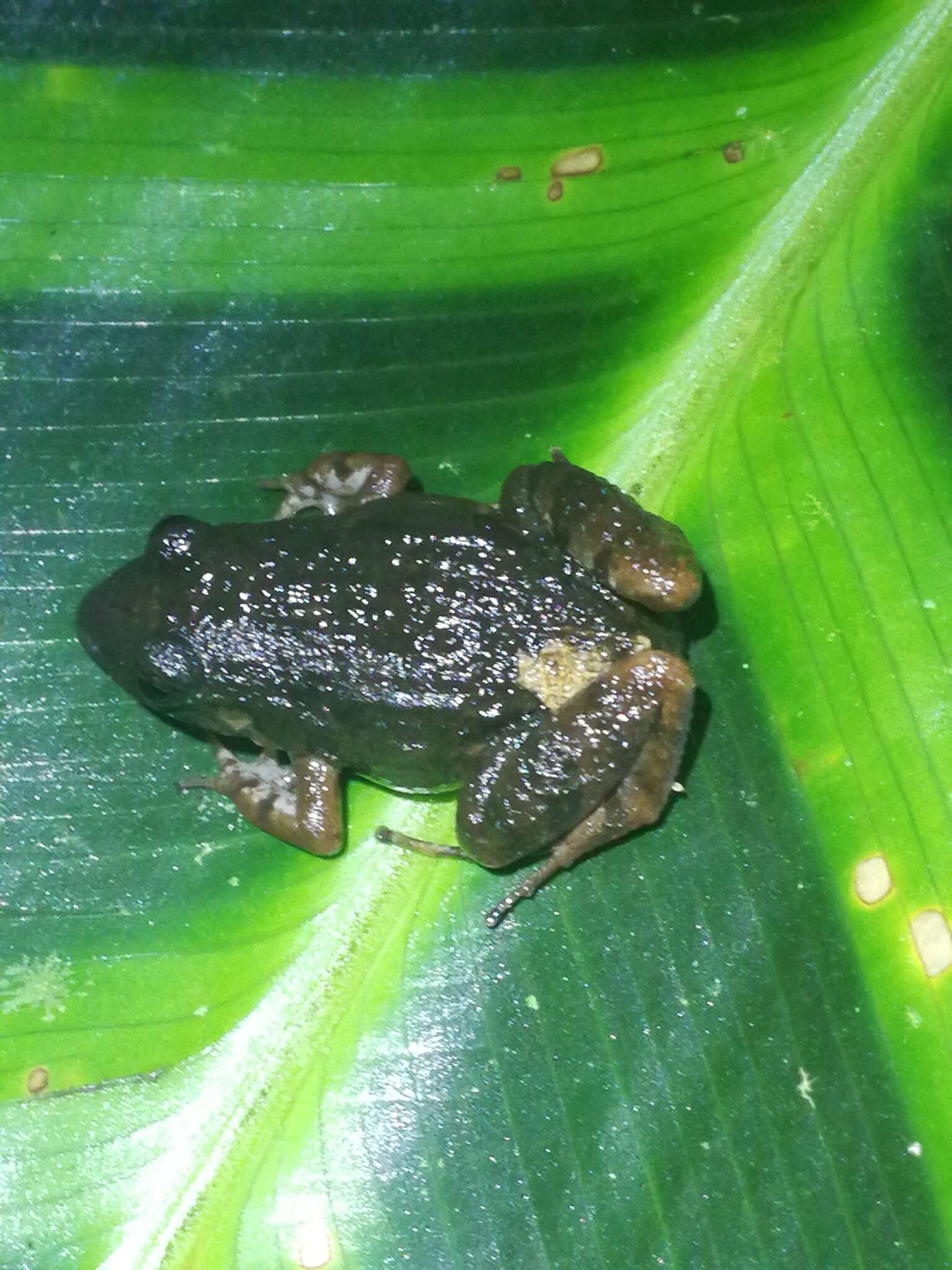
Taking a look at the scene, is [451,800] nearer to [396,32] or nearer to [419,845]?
[419,845]

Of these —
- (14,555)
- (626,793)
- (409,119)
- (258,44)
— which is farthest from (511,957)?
(258,44)

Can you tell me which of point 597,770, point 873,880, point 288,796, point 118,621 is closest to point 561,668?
point 597,770

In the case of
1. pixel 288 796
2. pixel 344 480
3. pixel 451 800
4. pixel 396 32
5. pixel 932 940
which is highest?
pixel 396 32

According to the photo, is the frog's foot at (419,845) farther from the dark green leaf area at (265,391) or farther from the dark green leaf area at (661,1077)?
the dark green leaf area at (265,391)

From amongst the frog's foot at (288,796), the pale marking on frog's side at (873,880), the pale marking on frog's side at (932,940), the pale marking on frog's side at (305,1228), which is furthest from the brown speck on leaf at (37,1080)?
the pale marking on frog's side at (932,940)

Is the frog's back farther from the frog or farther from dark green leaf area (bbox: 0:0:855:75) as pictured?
dark green leaf area (bbox: 0:0:855:75)

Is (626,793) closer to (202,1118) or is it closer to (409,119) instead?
(202,1118)
